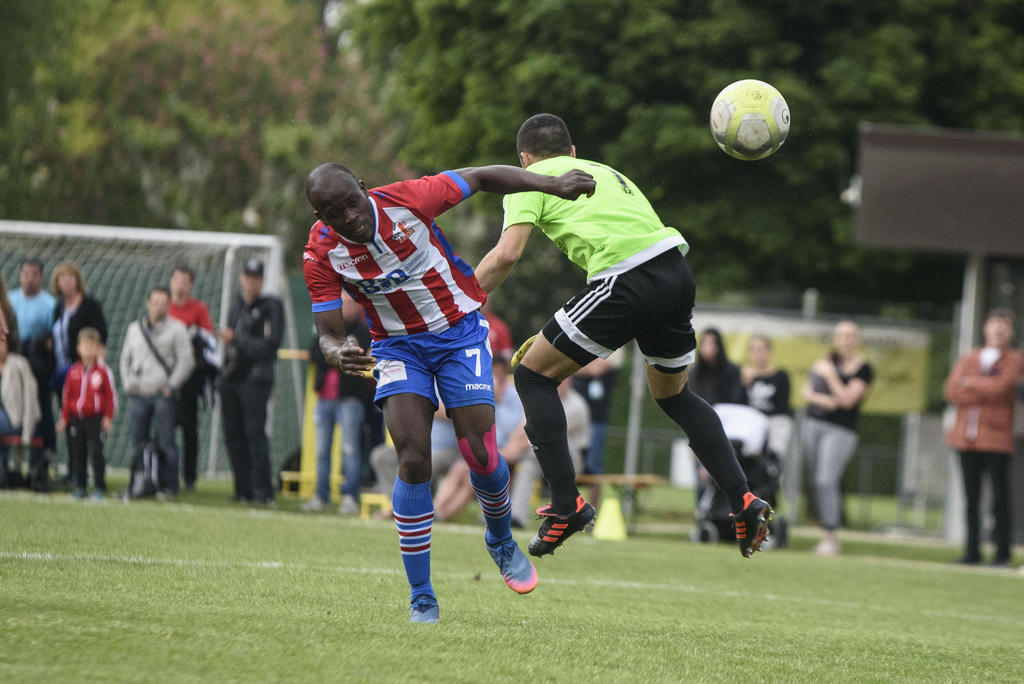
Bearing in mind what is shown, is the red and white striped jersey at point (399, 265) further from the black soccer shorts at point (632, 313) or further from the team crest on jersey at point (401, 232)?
the black soccer shorts at point (632, 313)

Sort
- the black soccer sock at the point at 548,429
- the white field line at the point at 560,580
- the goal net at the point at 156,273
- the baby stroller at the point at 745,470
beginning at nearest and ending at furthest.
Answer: the black soccer sock at the point at 548,429, the white field line at the point at 560,580, the baby stroller at the point at 745,470, the goal net at the point at 156,273

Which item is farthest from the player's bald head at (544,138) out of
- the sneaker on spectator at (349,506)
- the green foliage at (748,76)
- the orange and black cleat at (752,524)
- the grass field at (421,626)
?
the green foliage at (748,76)

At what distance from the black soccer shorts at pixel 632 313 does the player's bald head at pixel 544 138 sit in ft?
2.53

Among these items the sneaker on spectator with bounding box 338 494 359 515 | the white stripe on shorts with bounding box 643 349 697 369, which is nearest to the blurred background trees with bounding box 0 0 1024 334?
the sneaker on spectator with bounding box 338 494 359 515

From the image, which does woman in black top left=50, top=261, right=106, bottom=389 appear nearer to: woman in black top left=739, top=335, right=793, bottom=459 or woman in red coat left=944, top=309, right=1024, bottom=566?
woman in black top left=739, top=335, right=793, bottom=459

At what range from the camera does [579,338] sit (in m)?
6.56

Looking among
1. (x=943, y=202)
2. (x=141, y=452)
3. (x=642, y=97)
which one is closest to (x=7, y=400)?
(x=141, y=452)

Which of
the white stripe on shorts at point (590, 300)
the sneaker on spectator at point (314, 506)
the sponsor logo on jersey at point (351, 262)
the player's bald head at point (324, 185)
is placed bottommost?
the sneaker on spectator at point (314, 506)

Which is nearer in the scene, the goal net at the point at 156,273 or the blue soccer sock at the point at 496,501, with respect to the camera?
the blue soccer sock at the point at 496,501

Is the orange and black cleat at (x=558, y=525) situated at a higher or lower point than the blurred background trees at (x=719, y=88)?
lower

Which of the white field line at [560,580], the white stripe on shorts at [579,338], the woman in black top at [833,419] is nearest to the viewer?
the white stripe on shorts at [579,338]

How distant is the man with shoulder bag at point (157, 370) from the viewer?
520 inches

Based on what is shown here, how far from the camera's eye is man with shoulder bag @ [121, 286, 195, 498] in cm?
1322

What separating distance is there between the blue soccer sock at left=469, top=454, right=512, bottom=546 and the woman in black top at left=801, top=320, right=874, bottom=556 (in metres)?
7.70
